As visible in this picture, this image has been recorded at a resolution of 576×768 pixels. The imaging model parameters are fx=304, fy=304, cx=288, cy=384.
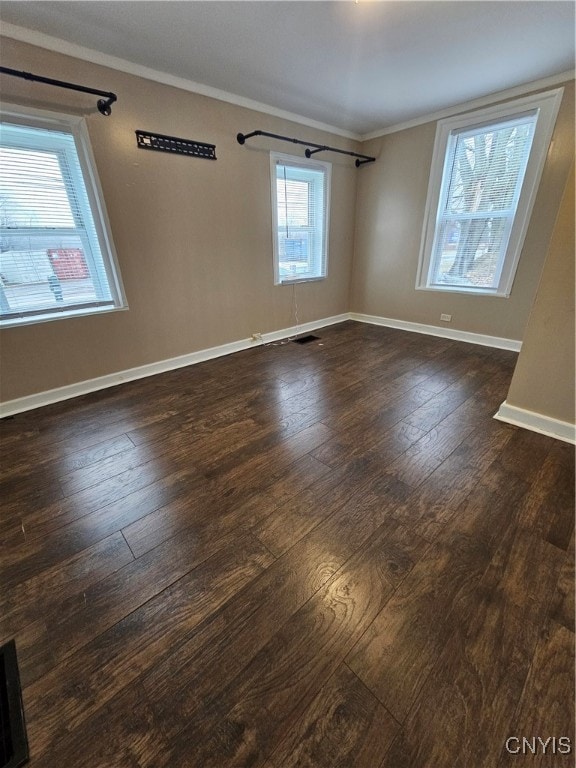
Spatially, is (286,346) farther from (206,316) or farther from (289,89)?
(289,89)

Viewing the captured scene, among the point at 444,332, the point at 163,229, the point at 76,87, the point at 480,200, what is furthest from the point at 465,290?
the point at 76,87

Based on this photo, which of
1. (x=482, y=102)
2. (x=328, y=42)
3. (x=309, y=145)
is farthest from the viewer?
(x=309, y=145)

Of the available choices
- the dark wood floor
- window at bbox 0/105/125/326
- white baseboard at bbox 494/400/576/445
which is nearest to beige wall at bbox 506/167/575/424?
white baseboard at bbox 494/400/576/445

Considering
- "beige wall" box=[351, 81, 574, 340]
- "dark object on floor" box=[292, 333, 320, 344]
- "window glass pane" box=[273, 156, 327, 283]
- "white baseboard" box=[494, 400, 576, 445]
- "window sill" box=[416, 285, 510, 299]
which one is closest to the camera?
"white baseboard" box=[494, 400, 576, 445]

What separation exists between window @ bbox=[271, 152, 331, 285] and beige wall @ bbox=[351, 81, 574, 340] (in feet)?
2.37

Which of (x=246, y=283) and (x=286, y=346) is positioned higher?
(x=246, y=283)

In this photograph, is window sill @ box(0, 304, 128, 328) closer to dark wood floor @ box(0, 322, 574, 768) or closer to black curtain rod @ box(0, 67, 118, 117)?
dark wood floor @ box(0, 322, 574, 768)

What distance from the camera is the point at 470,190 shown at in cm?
338

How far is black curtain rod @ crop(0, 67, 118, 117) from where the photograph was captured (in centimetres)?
186

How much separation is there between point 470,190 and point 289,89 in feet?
7.13

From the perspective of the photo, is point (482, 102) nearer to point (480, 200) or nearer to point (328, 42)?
point (480, 200)

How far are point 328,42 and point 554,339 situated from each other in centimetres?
250

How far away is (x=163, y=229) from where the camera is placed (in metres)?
2.76

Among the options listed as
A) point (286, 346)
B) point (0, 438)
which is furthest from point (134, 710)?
point (286, 346)
